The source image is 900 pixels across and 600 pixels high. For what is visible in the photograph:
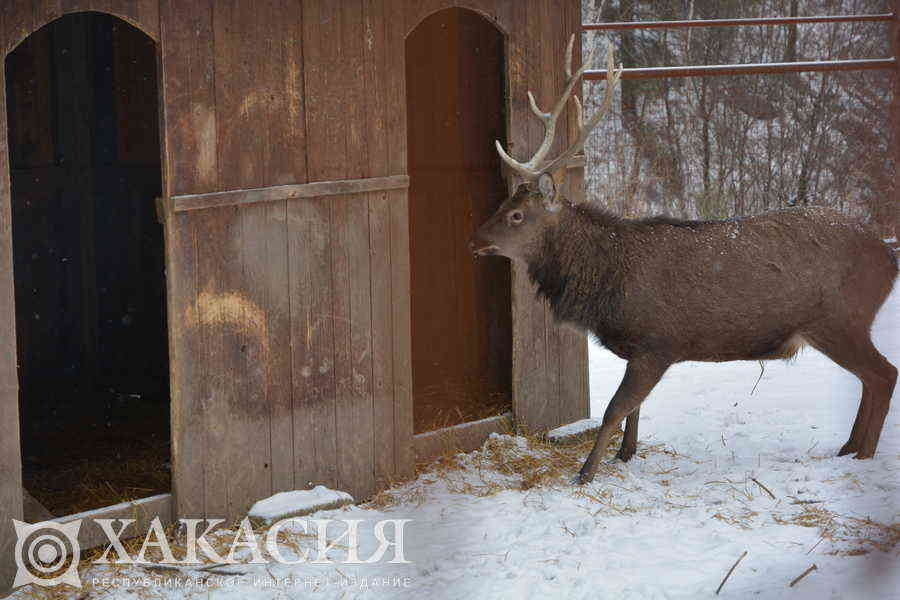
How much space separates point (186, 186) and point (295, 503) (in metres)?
1.71

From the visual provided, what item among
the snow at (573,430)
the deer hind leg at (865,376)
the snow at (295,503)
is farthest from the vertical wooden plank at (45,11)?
the deer hind leg at (865,376)

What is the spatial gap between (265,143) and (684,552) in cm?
285

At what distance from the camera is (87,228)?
26.8 feet

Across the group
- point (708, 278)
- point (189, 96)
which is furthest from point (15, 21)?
point (708, 278)

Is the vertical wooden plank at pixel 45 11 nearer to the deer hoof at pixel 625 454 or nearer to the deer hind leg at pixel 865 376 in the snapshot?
the deer hoof at pixel 625 454

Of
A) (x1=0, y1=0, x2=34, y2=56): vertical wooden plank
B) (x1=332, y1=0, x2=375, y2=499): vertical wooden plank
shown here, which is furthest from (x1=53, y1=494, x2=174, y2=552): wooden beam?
(x1=0, y1=0, x2=34, y2=56): vertical wooden plank

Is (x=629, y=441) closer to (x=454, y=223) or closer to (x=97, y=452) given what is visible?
(x=454, y=223)

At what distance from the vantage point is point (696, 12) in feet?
58.6

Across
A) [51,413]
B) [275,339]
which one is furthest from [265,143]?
[51,413]

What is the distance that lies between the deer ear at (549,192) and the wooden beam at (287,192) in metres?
0.84

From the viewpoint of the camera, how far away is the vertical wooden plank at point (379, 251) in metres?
6.21

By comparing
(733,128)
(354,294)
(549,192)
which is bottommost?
(354,294)

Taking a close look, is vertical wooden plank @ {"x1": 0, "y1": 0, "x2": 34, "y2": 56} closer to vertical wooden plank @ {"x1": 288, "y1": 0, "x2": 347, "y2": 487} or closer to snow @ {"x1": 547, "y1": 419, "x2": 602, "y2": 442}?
vertical wooden plank @ {"x1": 288, "y1": 0, "x2": 347, "y2": 487}

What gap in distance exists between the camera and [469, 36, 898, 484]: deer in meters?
6.59
